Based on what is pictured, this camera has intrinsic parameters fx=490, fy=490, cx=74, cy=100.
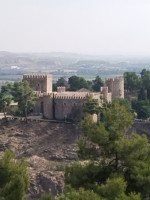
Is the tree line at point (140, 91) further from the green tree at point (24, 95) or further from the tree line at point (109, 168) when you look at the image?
the tree line at point (109, 168)

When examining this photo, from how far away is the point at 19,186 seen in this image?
22.5 meters

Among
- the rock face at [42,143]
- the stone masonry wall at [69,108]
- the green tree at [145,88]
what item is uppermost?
the green tree at [145,88]

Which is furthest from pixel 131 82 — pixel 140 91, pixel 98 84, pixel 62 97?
pixel 62 97

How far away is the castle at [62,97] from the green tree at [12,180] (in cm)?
2006

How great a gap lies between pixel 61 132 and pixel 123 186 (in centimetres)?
2497

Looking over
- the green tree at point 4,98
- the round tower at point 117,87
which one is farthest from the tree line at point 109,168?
the round tower at point 117,87

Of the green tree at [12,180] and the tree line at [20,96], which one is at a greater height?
the tree line at [20,96]

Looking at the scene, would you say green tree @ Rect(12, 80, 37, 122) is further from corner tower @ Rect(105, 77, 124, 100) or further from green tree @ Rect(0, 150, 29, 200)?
green tree @ Rect(0, 150, 29, 200)

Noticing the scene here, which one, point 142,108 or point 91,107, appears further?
point 142,108

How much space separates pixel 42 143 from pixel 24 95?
16.8 feet

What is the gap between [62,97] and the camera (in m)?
45.6

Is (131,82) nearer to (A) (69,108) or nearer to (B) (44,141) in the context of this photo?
(A) (69,108)

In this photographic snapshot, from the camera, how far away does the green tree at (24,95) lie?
46031mm

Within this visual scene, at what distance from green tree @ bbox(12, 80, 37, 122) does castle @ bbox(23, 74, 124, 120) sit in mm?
1064
